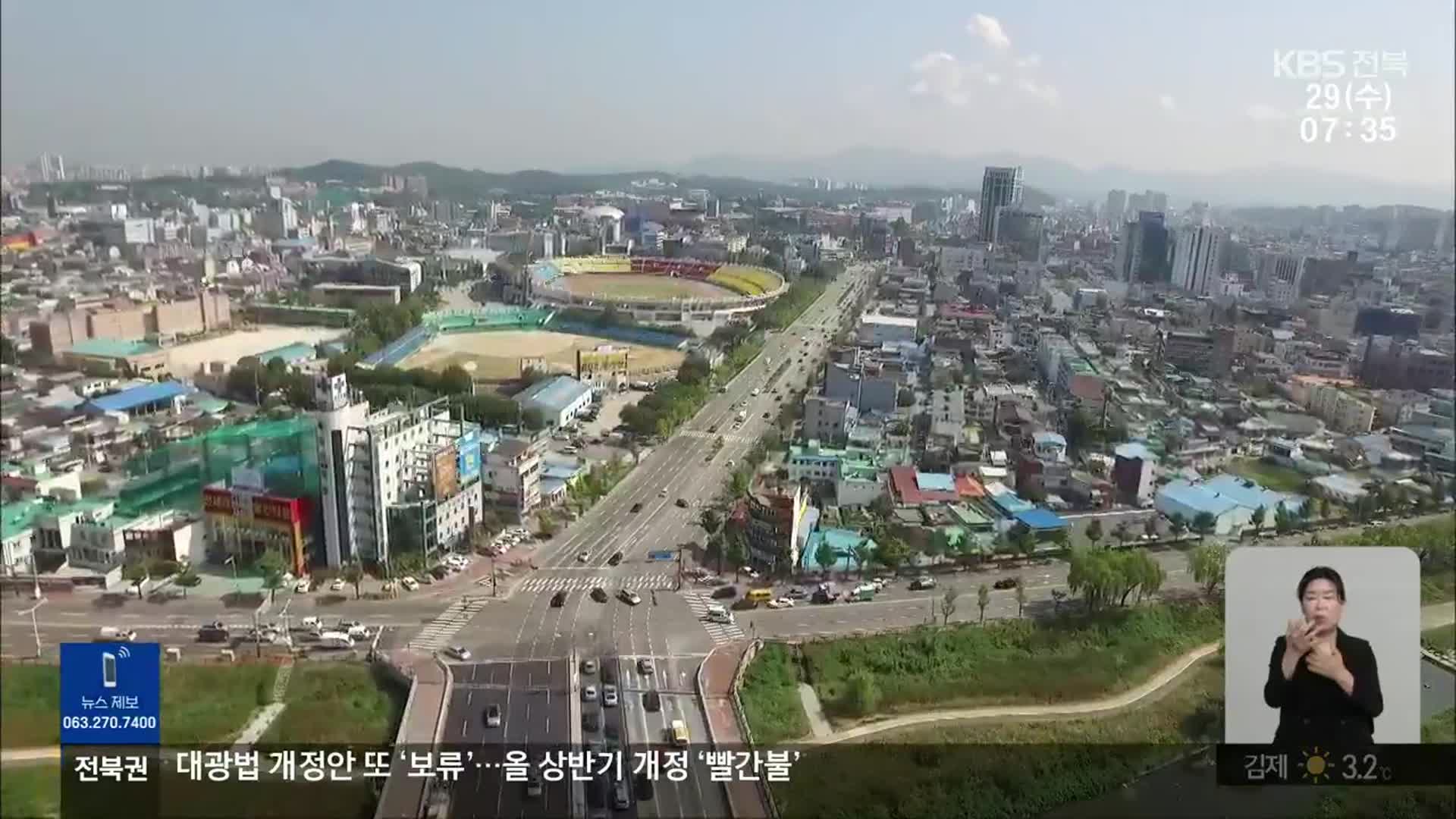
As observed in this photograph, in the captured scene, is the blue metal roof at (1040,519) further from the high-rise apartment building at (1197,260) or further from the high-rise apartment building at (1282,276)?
the high-rise apartment building at (1282,276)

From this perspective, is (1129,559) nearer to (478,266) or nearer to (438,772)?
(438,772)

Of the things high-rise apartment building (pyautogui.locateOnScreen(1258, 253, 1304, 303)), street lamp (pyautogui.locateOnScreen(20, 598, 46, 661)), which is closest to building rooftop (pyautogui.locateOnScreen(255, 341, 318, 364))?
street lamp (pyautogui.locateOnScreen(20, 598, 46, 661))

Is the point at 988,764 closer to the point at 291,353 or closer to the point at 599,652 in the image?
the point at 599,652

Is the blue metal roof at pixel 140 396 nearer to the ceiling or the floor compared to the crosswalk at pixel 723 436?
nearer to the ceiling

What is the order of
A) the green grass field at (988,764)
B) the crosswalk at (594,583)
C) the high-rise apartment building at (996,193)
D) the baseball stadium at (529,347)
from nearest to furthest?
1. the green grass field at (988,764)
2. the crosswalk at (594,583)
3. the high-rise apartment building at (996,193)
4. the baseball stadium at (529,347)

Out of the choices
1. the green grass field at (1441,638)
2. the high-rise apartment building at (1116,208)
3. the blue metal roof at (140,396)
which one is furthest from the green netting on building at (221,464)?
the green grass field at (1441,638)

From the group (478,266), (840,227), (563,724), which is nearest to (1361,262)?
(840,227)

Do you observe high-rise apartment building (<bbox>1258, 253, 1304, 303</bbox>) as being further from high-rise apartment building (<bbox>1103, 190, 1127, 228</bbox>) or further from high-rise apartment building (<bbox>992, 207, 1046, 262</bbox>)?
high-rise apartment building (<bbox>992, 207, 1046, 262</bbox>)
